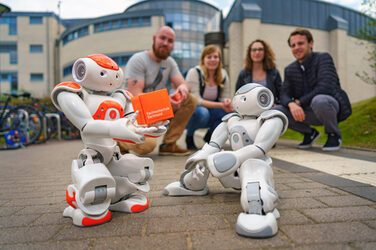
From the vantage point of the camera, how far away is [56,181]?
2871 mm

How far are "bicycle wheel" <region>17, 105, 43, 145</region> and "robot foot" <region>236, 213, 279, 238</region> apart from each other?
7262 mm

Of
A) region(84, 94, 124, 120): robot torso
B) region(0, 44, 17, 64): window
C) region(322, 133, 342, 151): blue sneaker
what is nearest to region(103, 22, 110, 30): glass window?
region(0, 44, 17, 64): window

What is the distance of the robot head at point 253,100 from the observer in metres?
1.96

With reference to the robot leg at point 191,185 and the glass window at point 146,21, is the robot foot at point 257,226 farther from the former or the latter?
the glass window at point 146,21

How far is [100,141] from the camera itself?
72.6 inches

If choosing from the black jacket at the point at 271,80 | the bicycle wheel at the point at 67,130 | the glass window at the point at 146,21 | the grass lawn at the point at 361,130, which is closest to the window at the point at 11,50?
the glass window at the point at 146,21

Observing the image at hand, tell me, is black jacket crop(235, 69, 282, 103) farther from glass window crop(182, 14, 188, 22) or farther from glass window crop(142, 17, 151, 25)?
glass window crop(182, 14, 188, 22)

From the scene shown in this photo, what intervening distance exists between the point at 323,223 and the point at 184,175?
1070 mm

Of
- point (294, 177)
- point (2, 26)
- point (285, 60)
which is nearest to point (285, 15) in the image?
point (285, 60)

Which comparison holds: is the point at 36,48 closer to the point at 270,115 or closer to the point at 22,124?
the point at 22,124

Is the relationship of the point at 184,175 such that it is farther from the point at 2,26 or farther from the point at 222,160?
the point at 2,26

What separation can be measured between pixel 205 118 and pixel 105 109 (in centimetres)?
307

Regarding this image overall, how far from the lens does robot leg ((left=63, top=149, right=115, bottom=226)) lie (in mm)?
1611

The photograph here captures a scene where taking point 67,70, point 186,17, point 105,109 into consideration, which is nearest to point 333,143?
point 105,109
